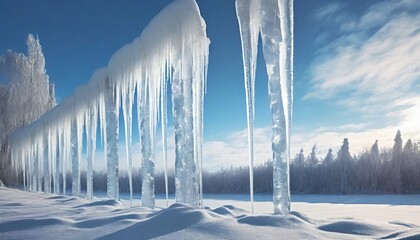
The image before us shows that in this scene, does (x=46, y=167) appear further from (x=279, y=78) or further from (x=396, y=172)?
(x=396, y=172)

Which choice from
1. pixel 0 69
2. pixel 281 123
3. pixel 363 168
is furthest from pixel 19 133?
pixel 363 168

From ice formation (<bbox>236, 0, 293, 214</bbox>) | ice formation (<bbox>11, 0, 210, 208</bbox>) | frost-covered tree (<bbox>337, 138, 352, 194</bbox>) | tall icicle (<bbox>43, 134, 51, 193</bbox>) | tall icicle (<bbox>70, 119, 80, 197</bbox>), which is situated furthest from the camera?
frost-covered tree (<bbox>337, 138, 352, 194</bbox>)

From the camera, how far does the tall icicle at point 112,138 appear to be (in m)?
6.47

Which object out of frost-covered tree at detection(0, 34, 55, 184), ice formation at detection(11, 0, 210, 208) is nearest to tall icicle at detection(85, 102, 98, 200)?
ice formation at detection(11, 0, 210, 208)

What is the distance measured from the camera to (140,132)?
Result: 5.45 metres

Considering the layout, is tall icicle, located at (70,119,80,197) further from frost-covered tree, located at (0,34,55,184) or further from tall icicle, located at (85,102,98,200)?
frost-covered tree, located at (0,34,55,184)

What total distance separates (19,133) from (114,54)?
988 centimetres

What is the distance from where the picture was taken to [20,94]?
53.7ft

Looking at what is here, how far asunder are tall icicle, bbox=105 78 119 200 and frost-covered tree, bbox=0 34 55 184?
11.9 m

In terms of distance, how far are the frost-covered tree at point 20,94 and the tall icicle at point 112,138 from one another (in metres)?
11.9

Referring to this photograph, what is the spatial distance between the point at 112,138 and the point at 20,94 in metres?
12.3

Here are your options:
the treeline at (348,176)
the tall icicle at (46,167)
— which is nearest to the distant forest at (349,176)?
the treeline at (348,176)

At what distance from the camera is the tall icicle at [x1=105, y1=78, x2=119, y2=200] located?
647 centimetres

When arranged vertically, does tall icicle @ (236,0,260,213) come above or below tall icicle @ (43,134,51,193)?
above
